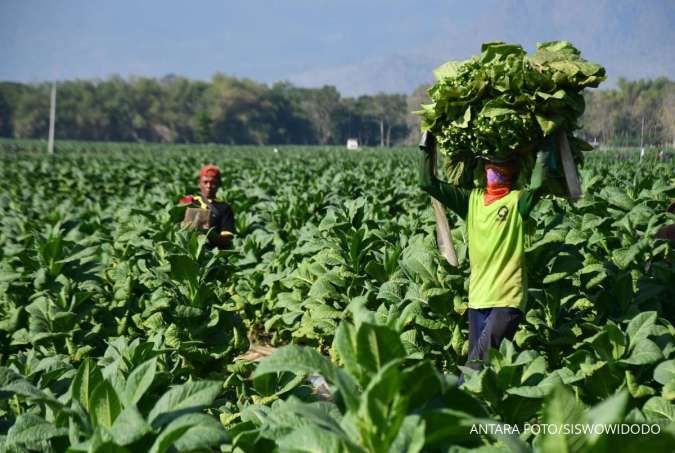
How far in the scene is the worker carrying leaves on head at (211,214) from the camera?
6363 mm

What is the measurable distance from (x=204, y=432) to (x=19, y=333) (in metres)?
3.74

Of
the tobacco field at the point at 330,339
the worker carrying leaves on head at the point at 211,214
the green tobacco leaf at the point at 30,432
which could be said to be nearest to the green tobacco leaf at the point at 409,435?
the tobacco field at the point at 330,339

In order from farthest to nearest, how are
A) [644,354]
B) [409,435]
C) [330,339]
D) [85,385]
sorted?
[330,339] < [644,354] < [85,385] < [409,435]

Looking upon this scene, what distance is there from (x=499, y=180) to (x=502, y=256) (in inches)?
A: 17.2

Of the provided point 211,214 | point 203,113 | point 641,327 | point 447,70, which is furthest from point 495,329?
point 203,113

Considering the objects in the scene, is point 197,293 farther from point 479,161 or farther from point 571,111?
point 571,111

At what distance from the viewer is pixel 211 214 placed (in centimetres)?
645

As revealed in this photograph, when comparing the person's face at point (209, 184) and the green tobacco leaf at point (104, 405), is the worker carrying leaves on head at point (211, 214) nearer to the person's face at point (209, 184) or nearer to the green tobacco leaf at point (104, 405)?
the person's face at point (209, 184)

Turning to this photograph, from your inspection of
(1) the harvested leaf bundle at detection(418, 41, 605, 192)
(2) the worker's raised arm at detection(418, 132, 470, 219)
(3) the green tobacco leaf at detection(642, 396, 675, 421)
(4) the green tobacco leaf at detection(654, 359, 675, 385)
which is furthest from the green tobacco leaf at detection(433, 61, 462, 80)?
(3) the green tobacco leaf at detection(642, 396, 675, 421)

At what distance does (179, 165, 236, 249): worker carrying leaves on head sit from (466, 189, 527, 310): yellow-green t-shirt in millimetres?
3337

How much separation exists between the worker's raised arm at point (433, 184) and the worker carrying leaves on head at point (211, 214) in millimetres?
2962

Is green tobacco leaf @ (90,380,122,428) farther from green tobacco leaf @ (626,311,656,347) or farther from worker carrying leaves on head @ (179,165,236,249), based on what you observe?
worker carrying leaves on head @ (179,165,236,249)

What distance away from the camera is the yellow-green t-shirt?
11.5 ft

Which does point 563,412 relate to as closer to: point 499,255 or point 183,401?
point 183,401
